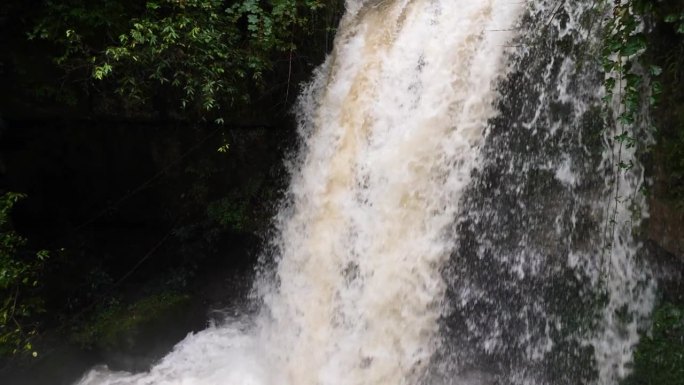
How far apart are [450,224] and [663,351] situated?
1.73 m

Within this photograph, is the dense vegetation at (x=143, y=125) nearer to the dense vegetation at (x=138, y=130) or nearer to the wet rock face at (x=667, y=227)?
the dense vegetation at (x=138, y=130)

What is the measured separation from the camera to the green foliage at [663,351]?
296 cm

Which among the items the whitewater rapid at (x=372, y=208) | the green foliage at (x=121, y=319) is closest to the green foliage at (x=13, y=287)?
the green foliage at (x=121, y=319)

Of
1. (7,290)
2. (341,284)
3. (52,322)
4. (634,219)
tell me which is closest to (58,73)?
(7,290)

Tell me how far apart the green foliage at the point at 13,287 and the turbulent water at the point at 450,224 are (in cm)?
92

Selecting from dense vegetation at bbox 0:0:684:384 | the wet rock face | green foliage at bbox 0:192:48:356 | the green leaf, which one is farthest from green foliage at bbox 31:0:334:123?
the wet rock face

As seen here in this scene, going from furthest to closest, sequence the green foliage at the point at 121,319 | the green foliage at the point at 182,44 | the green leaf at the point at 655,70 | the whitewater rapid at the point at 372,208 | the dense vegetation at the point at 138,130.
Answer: the green foliage at the point at 121,319, the dense vegetation at the point at 138,130, the green foliage at the point at 182,44, the whitewater rapid at the point at 372,208, the green leaf at the point at 655,70

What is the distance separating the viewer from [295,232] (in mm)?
5203

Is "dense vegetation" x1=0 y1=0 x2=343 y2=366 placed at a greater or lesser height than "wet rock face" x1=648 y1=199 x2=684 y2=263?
greater

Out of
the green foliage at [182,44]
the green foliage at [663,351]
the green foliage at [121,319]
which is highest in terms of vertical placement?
the green foliage at [182,44]

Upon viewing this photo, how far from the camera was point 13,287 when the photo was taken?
4367mm

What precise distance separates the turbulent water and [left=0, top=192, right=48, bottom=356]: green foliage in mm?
919

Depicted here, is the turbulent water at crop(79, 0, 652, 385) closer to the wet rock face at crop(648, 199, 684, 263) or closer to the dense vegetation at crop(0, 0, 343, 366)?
the wet rock face at crop(648, 199, 684, 263)

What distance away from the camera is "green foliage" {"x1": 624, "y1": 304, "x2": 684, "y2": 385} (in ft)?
9.71
